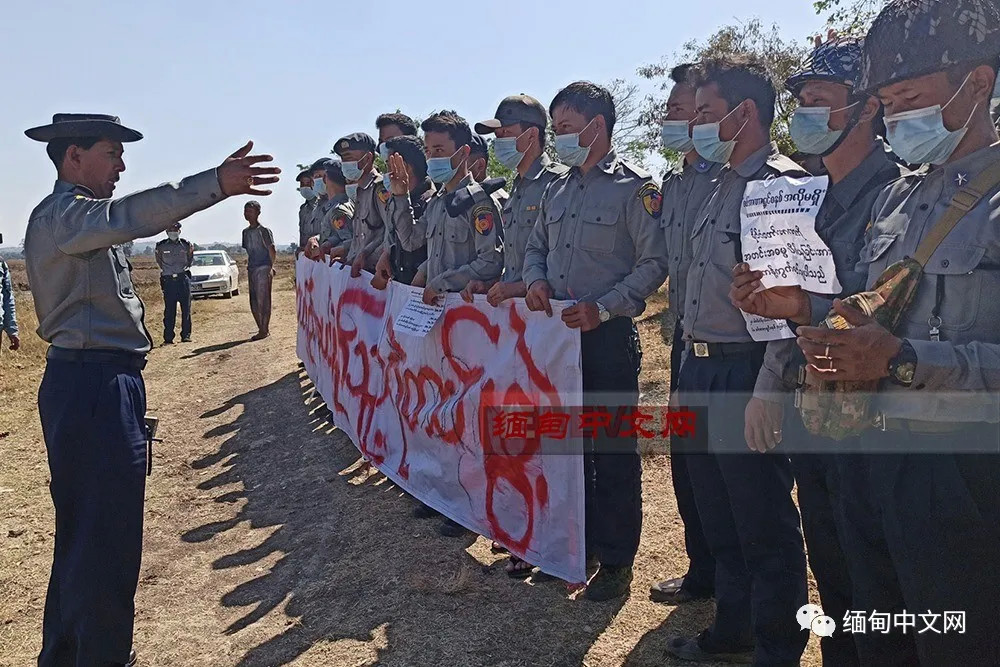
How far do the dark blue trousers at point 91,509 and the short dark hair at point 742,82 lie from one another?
2495 millimetres

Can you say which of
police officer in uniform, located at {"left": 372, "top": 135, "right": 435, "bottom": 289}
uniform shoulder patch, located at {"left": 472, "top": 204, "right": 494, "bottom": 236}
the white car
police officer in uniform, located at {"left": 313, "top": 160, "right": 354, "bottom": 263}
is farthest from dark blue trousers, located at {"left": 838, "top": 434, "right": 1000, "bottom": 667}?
the white car

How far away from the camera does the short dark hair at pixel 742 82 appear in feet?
9.39

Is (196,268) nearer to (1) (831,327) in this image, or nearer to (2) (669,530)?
(2) (669,530)

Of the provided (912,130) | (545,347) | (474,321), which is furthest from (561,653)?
(912,130)

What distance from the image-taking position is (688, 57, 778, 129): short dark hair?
2.86m

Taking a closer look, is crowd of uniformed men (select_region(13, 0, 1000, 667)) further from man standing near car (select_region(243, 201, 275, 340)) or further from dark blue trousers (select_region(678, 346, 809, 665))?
man standing near car (select_region(243, 201, 275, 340))

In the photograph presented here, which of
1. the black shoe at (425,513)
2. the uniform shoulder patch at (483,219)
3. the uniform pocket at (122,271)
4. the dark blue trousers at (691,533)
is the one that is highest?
the uniform shoulder patch at (483,219)

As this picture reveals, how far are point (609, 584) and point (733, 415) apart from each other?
1.23 meters

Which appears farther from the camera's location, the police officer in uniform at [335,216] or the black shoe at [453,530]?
the police officer in uniform at [335,216]

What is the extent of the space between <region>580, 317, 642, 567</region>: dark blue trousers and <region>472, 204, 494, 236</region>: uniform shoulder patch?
1247 millimetres

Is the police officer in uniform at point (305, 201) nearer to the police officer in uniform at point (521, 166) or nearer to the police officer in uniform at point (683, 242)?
the police officer in uniform at point (521, 166)

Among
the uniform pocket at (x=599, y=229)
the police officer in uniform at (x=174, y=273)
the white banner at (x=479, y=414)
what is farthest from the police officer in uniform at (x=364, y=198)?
the police officer in uniform at (x=174, y=273)

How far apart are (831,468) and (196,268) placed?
25.4 meters

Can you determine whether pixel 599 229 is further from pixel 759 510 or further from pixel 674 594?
pixel 674 594
